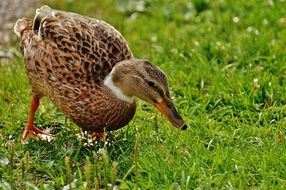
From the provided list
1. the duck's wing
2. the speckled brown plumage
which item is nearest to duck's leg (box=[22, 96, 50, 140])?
the speckled brown plumage

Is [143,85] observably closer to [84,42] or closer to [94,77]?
[94,77]

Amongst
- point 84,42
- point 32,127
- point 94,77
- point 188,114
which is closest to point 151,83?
point 94,77

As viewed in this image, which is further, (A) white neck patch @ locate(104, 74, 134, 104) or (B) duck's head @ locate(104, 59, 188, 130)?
(A) white neck patch @ locate(104, 74, 134, 104)

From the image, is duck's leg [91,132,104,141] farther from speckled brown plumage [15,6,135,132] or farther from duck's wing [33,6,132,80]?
duck's wing [33,6,132,80]

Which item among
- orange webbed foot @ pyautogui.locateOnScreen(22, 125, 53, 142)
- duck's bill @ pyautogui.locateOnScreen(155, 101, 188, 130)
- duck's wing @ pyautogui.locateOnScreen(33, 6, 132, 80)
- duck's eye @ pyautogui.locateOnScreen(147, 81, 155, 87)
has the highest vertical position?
duck's wing @ pyautogui.locateOnScreen(33, 6, 132, 80)

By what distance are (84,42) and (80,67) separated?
0.19 meters

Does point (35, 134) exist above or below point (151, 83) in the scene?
below

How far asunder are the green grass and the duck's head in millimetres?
237

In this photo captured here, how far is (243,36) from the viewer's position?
7668 millimetres

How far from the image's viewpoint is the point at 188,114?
20.6ft

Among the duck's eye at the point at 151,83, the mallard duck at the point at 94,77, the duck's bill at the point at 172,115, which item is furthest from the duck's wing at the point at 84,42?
the duck's bill at the point at 172,115

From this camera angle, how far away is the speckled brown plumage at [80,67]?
5.53m

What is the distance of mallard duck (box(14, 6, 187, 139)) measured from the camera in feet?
17.9

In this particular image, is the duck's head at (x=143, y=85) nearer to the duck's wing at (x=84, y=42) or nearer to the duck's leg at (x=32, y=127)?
the duck's wing at (x=84, y=42)
